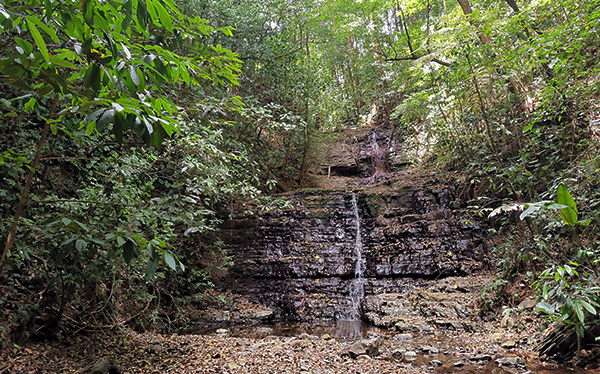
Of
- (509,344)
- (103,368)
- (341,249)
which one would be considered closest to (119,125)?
(103,368)

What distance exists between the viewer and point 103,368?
10.3ft

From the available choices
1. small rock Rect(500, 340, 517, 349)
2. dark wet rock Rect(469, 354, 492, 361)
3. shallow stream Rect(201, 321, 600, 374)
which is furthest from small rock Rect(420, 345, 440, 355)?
small rock Rect(500, 340, 517, 349)

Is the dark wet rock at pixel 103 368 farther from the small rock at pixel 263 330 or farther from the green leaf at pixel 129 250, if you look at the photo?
the small rock at pixel 263 330

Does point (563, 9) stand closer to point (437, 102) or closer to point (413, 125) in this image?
point (437, 102)

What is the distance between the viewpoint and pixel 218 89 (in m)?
7.34

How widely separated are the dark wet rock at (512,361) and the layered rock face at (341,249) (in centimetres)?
333

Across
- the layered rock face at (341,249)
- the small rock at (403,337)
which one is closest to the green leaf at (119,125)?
the small rock at (403,337)

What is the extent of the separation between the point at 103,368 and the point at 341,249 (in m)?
6.12

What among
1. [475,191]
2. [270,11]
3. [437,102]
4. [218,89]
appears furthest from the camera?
[270,11]

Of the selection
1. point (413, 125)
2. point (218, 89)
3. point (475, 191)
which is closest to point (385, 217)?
point (475, 191)

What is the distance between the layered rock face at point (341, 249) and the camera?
7.42m

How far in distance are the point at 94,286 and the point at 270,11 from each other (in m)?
8.49

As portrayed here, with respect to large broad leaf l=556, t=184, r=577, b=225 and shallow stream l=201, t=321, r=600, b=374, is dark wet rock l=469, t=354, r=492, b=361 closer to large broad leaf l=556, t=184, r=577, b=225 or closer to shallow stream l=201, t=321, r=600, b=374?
shallow stream l=201, t=321, r=600, b=374

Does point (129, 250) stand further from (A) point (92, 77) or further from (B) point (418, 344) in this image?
(B) point (418, 344)
